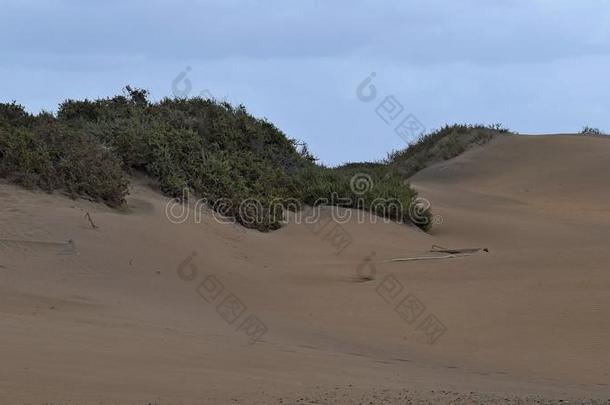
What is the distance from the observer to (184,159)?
16.3 m

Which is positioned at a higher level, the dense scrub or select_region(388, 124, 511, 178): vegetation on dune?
select_region(388, 124, 511, 178): vegetation on dune

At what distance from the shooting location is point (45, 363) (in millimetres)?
6637

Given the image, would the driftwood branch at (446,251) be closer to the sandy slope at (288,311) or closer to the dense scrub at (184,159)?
the sandy slope at (288,311)

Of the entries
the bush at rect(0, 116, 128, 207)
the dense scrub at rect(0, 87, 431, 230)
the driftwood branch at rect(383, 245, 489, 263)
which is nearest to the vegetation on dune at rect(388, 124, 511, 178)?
the dense scrub at rect(0, 87, 431, 230)

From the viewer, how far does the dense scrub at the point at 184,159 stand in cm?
1344

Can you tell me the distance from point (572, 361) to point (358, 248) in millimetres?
6806

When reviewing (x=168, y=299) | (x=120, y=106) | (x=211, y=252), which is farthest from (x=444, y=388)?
(x=120, y=106)

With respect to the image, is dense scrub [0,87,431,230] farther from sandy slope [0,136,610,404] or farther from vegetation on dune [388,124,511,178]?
vegetation on dune [388,124,511,178]

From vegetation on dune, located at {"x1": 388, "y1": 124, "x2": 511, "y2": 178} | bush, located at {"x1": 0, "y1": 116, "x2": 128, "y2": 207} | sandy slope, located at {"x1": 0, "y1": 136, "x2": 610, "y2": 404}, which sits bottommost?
sandy slope, located at {"x1": 0, "y1": 136, "x2": 610, "y2": 404}

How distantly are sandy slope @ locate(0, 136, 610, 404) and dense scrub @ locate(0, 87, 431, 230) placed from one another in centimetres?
47

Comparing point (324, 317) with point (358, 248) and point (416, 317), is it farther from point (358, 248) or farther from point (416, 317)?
point (358, 248)

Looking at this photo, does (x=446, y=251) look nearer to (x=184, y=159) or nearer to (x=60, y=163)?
(x=184, y=159)

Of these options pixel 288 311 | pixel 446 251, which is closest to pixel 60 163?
pixel 288 311

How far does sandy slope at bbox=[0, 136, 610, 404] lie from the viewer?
6.81m
